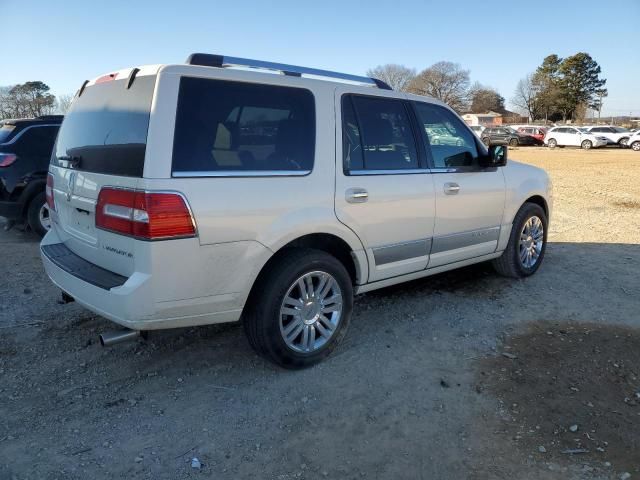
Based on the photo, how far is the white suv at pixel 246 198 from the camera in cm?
287

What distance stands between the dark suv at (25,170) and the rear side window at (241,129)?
5.04 metres

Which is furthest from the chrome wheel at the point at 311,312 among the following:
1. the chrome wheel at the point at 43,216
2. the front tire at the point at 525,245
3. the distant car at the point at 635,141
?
the distant car at the point at 635,141

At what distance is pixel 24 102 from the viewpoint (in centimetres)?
3019

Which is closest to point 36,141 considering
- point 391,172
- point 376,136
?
point 376,136

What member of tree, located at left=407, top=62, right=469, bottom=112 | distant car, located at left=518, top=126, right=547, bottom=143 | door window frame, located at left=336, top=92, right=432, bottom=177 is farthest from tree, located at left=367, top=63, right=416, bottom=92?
door window frame, located at left=336, top=92, right=432, bottom=177

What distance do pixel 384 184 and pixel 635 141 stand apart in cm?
3831

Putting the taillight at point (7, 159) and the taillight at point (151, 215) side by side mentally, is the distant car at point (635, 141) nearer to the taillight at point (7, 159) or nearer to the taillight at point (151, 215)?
the taillight at point (7, 159)

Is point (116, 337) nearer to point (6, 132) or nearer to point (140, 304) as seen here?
point (140, 304)

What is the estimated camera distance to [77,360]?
3682 millimetres

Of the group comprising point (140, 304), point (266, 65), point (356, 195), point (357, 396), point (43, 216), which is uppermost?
point (266, 65)

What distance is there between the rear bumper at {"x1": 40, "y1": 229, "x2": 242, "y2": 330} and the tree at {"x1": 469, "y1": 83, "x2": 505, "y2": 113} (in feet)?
315

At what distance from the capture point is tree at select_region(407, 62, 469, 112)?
86625 mm

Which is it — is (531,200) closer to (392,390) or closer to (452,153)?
(452,153)

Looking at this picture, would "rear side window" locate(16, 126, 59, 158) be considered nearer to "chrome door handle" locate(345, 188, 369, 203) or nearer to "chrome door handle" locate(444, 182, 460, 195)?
"chrome door handle" locate(345, 188, 369, 203)
